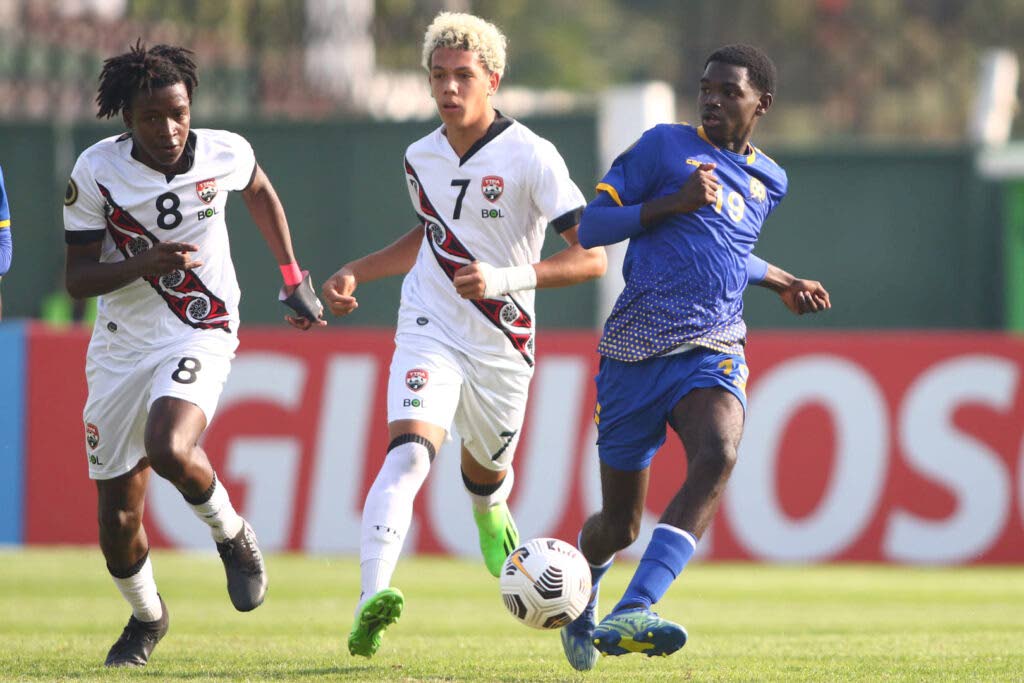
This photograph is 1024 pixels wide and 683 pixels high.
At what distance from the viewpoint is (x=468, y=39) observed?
25.1ft

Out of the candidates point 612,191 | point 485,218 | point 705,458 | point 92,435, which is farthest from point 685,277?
point 92,435

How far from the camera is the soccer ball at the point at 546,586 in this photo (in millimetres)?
7004

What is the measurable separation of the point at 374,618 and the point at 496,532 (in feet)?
5.66

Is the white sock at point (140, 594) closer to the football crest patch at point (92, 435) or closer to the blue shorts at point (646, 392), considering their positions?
the football crest patch at point (92, 435)

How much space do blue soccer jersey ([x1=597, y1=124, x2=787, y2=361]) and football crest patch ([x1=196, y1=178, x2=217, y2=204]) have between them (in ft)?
5.87

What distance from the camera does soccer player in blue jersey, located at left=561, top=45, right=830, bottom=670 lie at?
7078mm

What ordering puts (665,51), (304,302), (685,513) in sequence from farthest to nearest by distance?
(665,51) < (304,302) < (685,513)

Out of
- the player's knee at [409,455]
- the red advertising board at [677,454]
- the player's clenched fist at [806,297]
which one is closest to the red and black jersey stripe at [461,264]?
the player's knee at [409,455]

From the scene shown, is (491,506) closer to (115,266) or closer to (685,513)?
(685,513)

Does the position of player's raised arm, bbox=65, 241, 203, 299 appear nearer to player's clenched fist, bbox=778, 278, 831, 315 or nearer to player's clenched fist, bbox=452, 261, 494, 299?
player's clenched fist, bbox=452, 261, 494, 299

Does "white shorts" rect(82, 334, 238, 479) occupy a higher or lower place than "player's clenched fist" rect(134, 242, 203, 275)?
lower

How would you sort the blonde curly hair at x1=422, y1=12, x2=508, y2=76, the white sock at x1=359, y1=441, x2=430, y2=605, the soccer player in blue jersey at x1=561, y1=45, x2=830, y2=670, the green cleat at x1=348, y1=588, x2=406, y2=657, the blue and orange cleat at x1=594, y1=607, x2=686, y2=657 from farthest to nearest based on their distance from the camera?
the blonde curly hair at x1=422, y1=12, x2=508, y2=76
the soccer player in blue jersey at x1=561, y1=45, x2=830, y2=670
the white sock at x1=359, y1=441, x2=430, y2=605
the green cleat at x1=348, y1=588, x2=406, y2=657
the blue and orange cleat at x1=594, y1=607, x2=686, y2=657

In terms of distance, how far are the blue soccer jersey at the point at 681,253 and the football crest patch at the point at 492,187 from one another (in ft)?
1.94

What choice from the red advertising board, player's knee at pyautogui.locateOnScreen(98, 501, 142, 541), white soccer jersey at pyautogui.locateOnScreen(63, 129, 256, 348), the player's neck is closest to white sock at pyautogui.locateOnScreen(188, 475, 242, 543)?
player's knee at pyautogui.locateOnScreen(98, 501, 142, 541)
